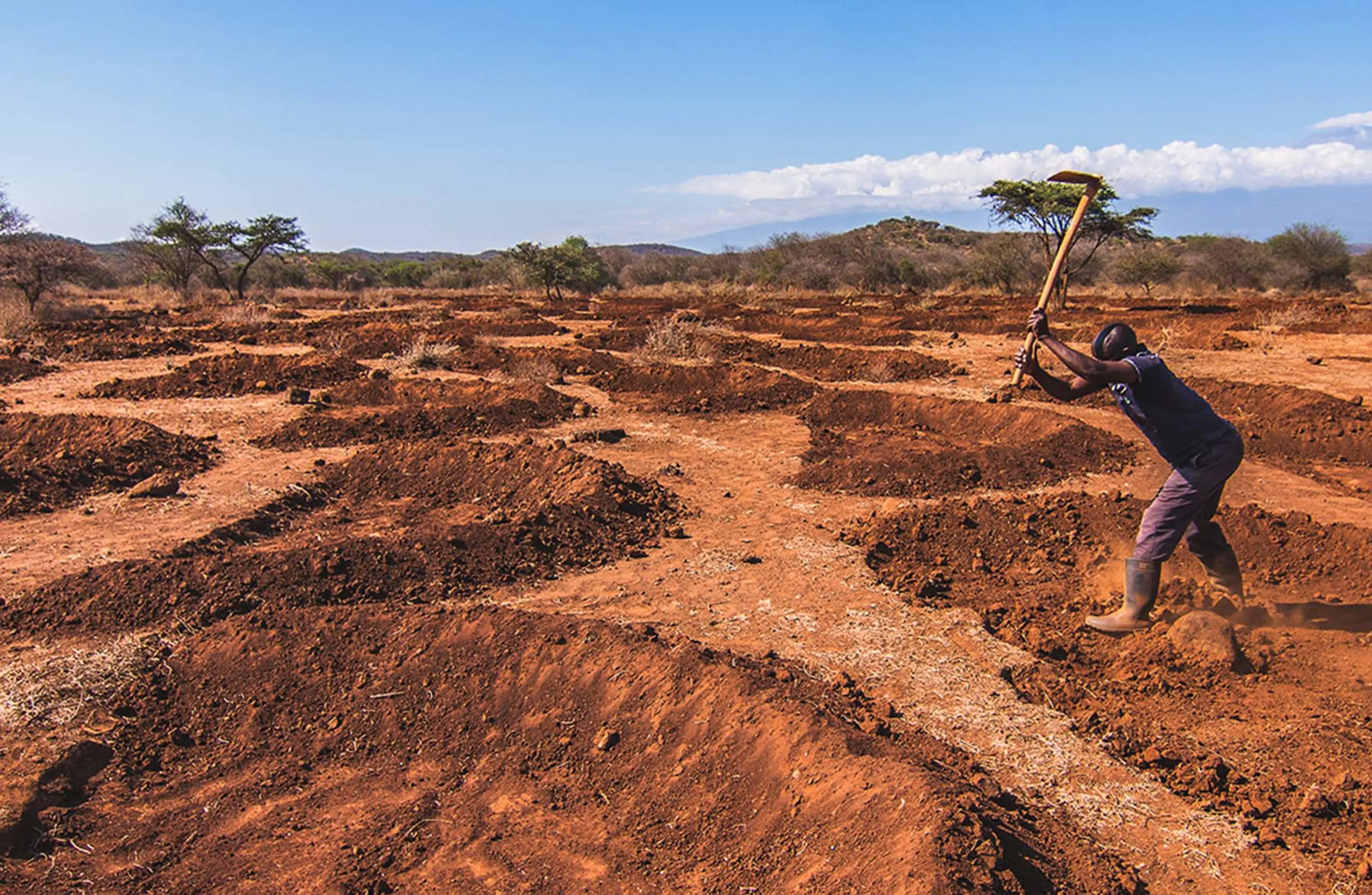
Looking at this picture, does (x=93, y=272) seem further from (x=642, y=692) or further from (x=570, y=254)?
(x=642, y=692)

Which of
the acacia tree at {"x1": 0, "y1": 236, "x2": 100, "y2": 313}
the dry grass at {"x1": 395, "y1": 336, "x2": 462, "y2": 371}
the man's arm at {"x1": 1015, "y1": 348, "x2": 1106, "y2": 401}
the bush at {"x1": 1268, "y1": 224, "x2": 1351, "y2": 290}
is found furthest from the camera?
the bush at {"x1": 1268, "y1": 224, "x2": 1351, "y2": 290}

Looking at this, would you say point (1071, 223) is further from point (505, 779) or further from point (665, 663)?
point (505, 779)

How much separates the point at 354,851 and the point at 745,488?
5.11 meters

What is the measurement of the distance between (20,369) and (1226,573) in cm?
1737

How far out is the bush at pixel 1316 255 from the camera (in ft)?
104

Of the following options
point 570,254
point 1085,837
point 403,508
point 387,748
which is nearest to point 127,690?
point 387,748

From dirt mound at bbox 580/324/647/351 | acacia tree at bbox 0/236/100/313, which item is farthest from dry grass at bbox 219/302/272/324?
dirt mound at bbox 580/324/647/351

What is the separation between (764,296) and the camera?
36.0m

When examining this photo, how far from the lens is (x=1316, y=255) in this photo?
32.3 m

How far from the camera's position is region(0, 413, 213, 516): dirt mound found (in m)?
7.50

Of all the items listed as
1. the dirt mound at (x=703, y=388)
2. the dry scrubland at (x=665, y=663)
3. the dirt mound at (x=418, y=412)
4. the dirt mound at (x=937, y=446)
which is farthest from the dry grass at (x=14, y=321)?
the dirt mound at (x=937, y=446)

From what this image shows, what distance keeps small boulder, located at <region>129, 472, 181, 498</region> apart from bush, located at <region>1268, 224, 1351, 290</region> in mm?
38313

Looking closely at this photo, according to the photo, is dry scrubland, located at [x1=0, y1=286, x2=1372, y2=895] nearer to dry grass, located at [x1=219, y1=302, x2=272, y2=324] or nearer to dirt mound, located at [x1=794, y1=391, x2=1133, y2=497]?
dirt mound, located at [x1=794, y1=391, x2=1133, y2=497]

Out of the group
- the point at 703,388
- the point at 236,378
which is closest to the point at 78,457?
the point at 236,378
